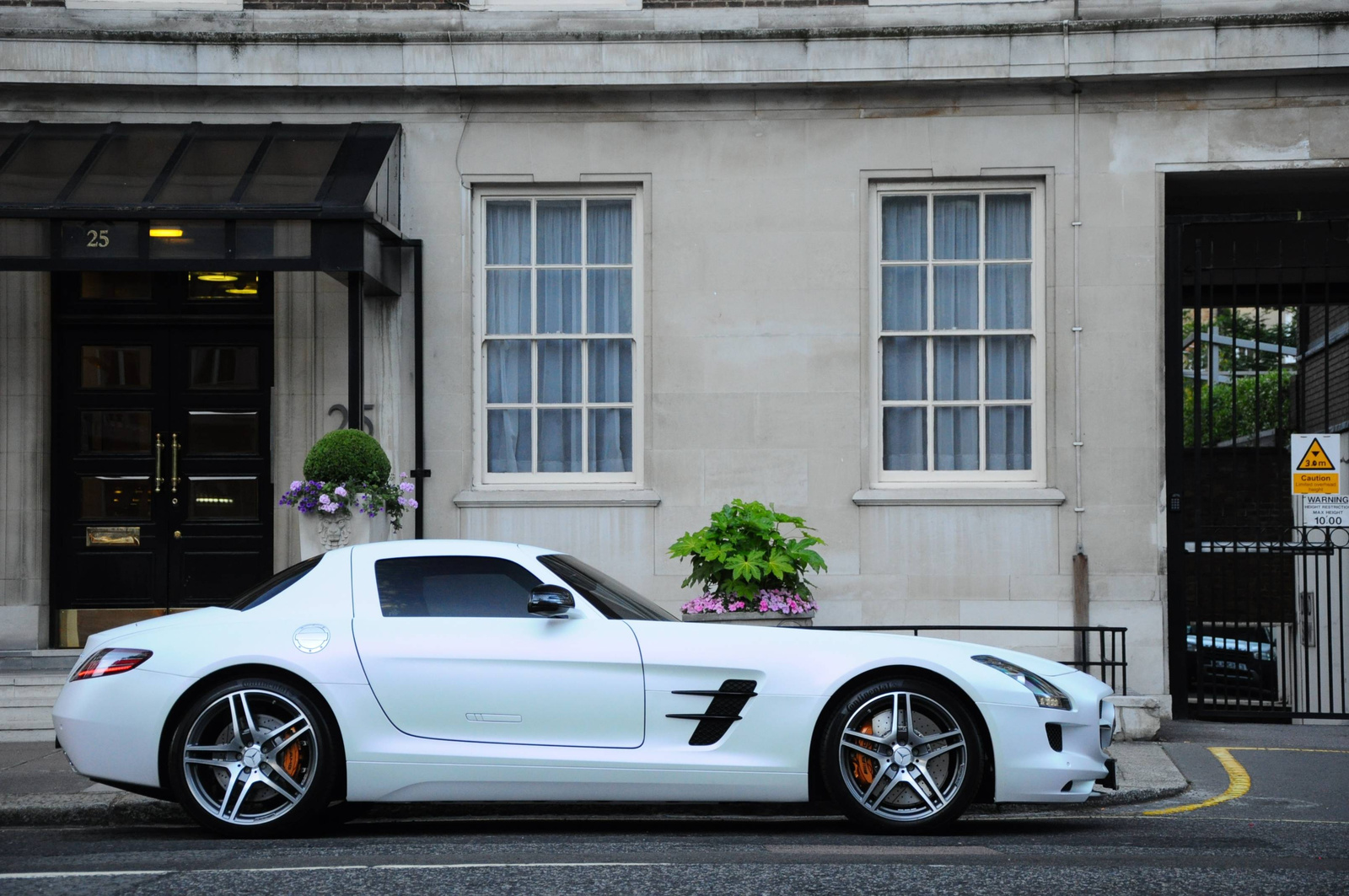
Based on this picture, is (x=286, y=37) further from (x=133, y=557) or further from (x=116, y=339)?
(x=133, y=557)

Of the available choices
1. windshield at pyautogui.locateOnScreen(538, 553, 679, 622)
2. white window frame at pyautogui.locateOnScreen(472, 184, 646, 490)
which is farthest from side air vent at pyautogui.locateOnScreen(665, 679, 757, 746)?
white window frame at pyautogui.locateOnScreen(472, 184, 646, 490)

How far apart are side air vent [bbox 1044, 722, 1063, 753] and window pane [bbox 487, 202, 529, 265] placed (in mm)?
7217

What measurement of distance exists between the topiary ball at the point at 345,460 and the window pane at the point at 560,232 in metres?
2.75

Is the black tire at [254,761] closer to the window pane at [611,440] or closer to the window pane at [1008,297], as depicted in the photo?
the window pane at [611,440]

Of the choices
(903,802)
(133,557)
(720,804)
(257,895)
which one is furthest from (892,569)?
(257,895)

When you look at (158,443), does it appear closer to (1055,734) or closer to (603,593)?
(603,593)

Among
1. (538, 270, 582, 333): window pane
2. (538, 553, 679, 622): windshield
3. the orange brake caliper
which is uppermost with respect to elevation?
(538, 270, 582, 333): window pane

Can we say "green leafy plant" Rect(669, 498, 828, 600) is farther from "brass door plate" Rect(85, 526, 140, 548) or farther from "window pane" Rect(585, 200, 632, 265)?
"brass door plate" Rect(85, 526, 140, 548)

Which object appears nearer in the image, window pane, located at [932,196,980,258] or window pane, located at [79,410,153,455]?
window pane, located at [79,410,153,455]

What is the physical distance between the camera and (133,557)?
12062mm

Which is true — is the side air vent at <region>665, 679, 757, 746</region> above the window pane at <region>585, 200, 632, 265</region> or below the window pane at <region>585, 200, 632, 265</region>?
below

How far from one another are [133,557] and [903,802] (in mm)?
8010

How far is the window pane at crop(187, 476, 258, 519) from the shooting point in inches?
477

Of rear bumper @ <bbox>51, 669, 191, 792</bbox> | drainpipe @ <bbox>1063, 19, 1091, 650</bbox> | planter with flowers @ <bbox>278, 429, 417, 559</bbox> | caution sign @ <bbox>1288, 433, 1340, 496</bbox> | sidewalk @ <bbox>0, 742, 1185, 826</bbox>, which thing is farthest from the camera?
drainpipe @ <bbox>1063, 19, 1091, 650</bbox>
